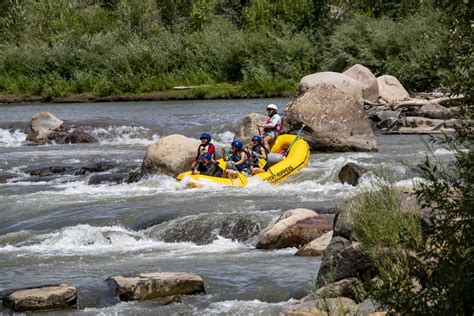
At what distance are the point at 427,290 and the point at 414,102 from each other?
2078 cm

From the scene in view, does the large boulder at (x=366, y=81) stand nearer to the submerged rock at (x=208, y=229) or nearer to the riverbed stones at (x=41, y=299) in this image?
the submerged rock at (x=208, y=229)

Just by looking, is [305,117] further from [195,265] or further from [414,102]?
[195,265]

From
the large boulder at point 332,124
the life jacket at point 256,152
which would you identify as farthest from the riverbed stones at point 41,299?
the large boulder at point 332,124

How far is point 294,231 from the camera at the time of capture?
11.8 m

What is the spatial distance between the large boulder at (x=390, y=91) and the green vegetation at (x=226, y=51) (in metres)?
5.05

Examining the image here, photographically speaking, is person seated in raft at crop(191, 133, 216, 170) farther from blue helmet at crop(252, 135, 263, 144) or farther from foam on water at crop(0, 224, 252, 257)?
foam on water at crop(0, 224, 252, 257)

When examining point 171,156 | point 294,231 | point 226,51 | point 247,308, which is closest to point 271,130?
point 171,156

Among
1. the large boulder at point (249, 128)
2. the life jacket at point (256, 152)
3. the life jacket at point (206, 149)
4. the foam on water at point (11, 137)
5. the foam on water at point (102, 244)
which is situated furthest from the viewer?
the foam on water at point (11, 137)

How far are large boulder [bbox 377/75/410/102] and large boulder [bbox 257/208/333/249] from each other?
16552 mm

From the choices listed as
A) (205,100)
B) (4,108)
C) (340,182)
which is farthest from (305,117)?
(4,108)

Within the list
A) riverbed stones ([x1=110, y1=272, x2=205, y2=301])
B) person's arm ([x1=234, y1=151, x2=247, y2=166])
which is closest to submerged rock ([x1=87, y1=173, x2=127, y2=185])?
person's arm ([x1=234, y1=151, x2=247, y2=166])

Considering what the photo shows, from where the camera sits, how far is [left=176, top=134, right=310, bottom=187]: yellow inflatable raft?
16.6 meters

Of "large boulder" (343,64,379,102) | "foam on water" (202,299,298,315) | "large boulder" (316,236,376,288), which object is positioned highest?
"large boulder" (316,236,376,288)

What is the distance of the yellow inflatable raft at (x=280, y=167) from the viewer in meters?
16.6
